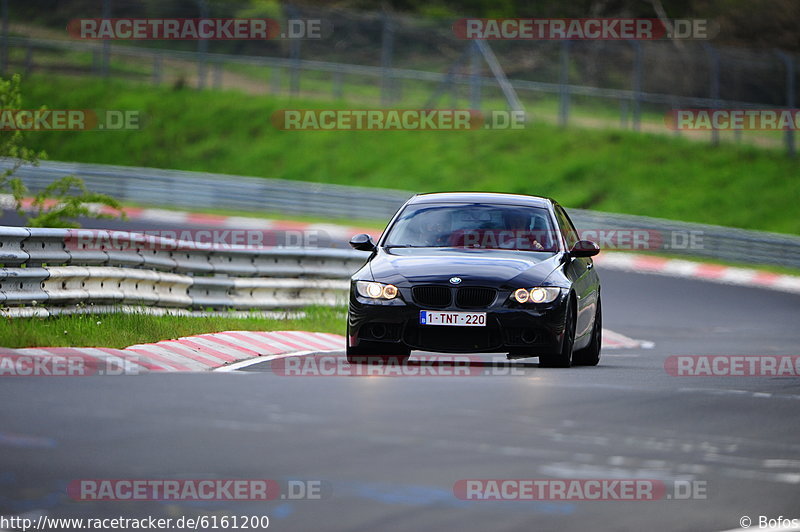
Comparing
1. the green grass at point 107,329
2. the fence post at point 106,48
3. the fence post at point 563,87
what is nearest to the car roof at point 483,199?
the green grass at point 107,329

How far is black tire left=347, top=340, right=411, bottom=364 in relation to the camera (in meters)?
12.8

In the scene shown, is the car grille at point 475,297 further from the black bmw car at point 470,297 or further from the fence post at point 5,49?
the fence post at point 5,49

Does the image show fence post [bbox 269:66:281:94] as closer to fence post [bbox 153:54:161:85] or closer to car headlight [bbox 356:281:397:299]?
fence post [bbox 153:54:161:85]

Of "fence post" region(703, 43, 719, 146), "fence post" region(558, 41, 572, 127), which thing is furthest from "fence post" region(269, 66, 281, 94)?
"fence post" region(703, 43, 719, 146)

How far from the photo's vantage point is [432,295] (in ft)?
41.4

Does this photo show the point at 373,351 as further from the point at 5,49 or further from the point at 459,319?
the point at 5,49

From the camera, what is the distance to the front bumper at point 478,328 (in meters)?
12.5

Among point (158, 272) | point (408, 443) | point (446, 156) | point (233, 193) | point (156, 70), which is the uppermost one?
point (156, 70)

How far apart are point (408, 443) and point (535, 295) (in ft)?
14.2

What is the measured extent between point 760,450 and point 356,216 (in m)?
31.3

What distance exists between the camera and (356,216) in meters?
40.3

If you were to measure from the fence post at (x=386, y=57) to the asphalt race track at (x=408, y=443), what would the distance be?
31505mm

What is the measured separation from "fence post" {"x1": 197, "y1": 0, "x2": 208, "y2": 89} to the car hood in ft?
105

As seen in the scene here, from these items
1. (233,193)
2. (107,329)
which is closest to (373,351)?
(107,329)
